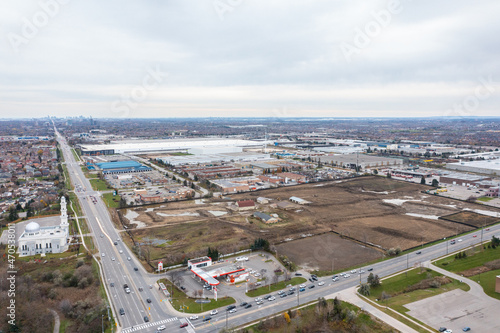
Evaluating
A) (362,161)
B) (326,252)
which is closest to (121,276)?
(326,252)

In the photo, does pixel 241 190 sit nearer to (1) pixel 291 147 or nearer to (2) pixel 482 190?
(2) pixel 482 190

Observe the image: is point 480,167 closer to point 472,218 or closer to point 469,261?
point 472,218

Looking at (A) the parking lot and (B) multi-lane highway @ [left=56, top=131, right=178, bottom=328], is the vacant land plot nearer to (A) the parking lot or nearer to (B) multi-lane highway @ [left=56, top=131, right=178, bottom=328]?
(A) the parking lot

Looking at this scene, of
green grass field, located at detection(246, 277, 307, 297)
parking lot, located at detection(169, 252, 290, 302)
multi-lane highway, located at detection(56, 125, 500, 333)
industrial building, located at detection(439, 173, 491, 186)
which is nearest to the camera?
multi-lane highway, located at detection(56, 125, 500, 333)

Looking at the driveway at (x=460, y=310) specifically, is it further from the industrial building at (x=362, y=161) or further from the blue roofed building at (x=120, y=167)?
the blue roofed building at (x=120, y=167)

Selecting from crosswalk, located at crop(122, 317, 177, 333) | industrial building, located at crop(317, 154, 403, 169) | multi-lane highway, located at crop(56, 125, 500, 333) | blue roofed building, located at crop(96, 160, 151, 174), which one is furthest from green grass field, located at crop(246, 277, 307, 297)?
industrial building, located at crop(317, 154, 403, 169)

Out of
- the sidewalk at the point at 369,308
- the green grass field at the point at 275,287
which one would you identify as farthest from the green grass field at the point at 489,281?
the green grass field at the point at 275,287
